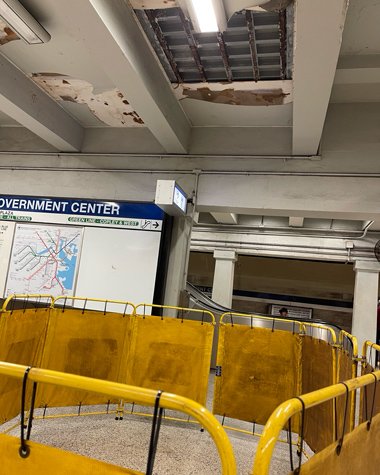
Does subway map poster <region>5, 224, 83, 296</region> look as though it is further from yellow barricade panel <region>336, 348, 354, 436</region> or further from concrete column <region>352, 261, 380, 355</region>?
concrete column <region>352, 261, 380, 355</region>

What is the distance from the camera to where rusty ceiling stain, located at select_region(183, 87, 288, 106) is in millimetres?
4055

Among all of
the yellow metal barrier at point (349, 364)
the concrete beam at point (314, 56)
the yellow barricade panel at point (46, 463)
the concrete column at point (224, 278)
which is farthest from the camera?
the concrete column at point (224, 278)

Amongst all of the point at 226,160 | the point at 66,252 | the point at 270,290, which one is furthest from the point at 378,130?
the point at 270,290

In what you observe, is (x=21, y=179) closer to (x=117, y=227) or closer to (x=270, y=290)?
(x=117, y=227)

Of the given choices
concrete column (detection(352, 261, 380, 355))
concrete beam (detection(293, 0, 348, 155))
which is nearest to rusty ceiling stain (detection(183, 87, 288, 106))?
concrete beam (detection(293, 0, 348, 155))

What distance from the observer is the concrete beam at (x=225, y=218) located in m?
7.93

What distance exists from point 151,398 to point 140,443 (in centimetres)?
244

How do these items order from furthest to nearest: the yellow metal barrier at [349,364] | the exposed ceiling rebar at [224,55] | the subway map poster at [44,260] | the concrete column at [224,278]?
the concrete column at [224,278] < the subway map poster at [44,260] < the exposed ceiling rebar at [224,55] < the yellow metal barrier at [349,364]

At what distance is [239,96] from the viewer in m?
4.18

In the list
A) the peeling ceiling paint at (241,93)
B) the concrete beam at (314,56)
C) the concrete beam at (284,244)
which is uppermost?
the peeling ceiling paint at (241,93)

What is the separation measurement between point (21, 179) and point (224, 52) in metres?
3.89

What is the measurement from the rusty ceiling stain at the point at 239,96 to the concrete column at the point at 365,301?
17.0 ft

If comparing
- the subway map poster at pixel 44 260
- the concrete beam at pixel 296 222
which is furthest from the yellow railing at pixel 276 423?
the concrete beam at pixel 296 222

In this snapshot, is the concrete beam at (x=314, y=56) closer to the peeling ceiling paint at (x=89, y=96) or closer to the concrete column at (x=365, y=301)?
the peeling ceiling paint at (x=89, y=96)
